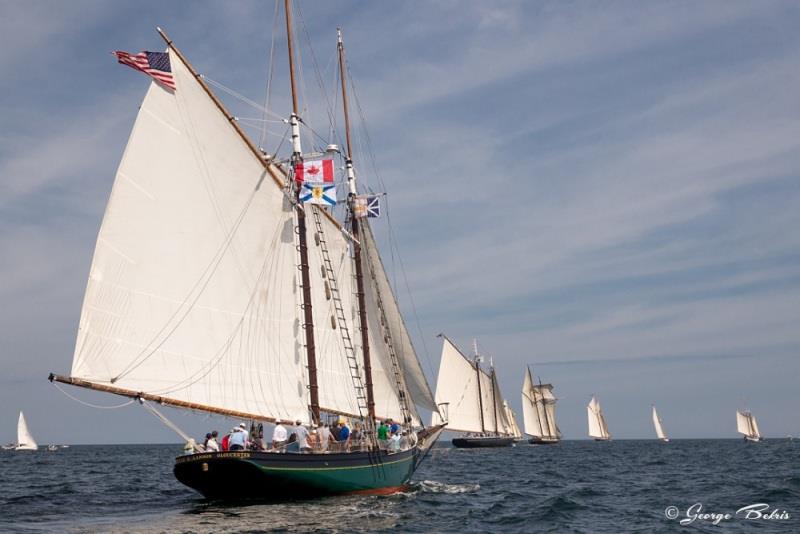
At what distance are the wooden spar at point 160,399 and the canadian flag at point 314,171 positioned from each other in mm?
11888

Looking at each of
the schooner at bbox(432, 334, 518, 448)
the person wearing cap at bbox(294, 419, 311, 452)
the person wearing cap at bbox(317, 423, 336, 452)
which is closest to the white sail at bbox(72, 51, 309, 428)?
the person wearing cap at bbox(294, 419, 311, 452)

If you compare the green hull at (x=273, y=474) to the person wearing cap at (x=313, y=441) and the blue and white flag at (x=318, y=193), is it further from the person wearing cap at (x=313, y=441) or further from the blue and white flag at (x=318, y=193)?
the blue and white flag at (x=318, y=193)

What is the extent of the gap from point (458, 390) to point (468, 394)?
4.97 m

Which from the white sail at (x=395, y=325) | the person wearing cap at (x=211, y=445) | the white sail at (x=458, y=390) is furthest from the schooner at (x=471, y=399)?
the person wearing cap at (x=211, y=445)

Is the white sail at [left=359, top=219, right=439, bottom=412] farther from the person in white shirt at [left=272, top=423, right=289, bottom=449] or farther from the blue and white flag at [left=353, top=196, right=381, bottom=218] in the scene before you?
the person in white shirt at [left=272, top=423, right=289, bottom=449]

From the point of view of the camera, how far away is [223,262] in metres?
36.1

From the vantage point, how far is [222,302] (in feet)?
117

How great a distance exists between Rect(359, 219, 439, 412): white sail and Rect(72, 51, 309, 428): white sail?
25.0ft

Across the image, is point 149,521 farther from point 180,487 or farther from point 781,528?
point 781,528

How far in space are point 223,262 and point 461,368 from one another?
85.3 meters

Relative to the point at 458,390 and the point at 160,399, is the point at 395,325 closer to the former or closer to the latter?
the point at 160,399

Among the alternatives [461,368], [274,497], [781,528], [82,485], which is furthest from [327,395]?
[461,368]

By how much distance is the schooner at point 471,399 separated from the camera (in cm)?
11369

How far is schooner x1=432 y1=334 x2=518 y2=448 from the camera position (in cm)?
11369
